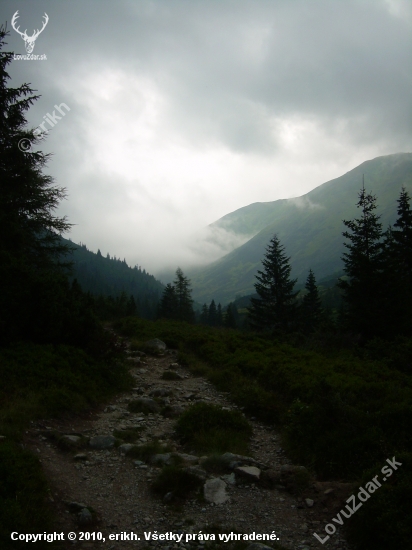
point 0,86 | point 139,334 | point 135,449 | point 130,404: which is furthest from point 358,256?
point 0,86

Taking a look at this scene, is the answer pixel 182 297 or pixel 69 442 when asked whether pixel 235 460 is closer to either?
pixel 69 442

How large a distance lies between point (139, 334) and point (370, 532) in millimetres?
18112

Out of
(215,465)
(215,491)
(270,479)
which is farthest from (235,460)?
(215,491)

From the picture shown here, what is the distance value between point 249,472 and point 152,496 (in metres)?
1.93

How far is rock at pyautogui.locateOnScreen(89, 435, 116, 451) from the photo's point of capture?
7895 millimetres

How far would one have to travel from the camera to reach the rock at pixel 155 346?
59.9ft

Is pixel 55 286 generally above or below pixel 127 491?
above

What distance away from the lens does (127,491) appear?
20.8 feet

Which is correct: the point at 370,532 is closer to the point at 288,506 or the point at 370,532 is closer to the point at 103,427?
the point at 288,506

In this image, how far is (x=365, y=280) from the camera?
24656 mm

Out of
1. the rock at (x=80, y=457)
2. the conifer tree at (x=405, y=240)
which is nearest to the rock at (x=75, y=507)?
the rock at (x=80, y=457)

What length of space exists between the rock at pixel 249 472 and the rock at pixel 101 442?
3160mm

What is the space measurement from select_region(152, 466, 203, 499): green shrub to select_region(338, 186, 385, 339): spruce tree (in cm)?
2020

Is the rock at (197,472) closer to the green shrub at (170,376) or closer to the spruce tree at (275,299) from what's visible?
the green shrub at (170,376)
